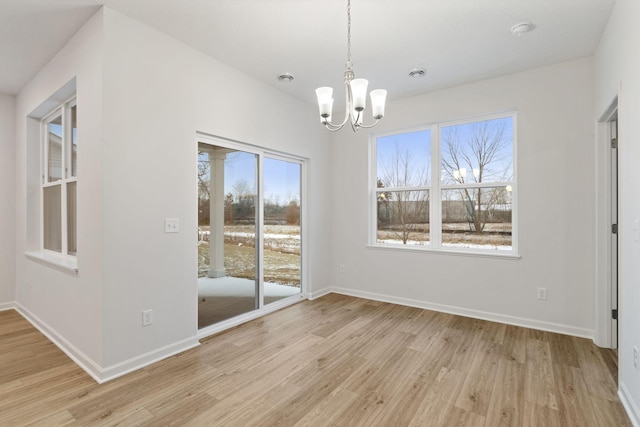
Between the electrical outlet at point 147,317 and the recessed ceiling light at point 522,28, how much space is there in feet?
12.7

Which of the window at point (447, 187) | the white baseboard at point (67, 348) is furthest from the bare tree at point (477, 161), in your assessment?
the white baseboard at point (67, 348)

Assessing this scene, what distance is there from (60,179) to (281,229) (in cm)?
249

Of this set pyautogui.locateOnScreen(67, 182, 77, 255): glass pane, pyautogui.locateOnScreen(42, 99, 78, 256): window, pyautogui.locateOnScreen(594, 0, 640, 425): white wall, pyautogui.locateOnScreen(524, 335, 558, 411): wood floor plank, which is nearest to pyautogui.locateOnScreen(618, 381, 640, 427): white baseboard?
pyautogui.locateOnScreen(594, 0, 640, 425): white wall

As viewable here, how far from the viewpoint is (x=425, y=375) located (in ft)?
8.05

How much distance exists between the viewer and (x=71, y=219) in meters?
Result: 3.15

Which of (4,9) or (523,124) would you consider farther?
(523,124)

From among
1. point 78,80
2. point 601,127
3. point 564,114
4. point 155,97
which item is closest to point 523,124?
point 564,114

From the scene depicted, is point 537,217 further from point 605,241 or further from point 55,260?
point 55,260

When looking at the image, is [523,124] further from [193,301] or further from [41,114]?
[41,114]

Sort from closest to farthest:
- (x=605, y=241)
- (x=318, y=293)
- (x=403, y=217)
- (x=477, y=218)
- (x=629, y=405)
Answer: (x=629, y=405) < (x=605, y=241) < (x=477, y=218) < (x=403, y=217) < (x=318, y=293)

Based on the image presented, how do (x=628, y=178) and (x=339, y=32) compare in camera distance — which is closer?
(x=628, y=178)

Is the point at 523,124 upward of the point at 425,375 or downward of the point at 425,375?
upward

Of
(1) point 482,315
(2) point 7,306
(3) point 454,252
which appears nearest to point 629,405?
(1) point 482,315

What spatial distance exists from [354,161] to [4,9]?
3.80m
